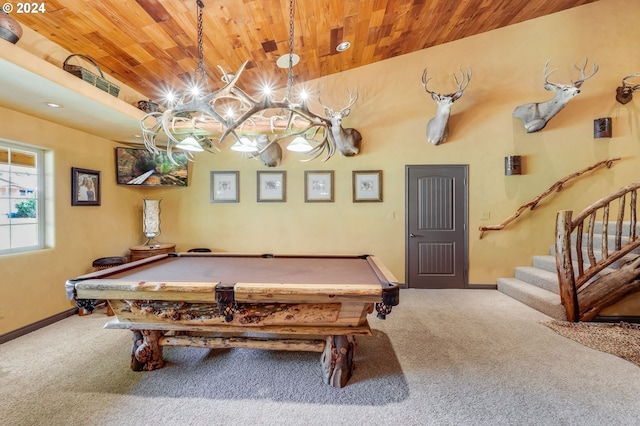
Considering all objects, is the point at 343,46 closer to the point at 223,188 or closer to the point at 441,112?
the point at 441,112

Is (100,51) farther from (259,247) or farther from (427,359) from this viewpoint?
(427,359)

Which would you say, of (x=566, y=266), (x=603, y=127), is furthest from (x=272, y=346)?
(x=603, y=127)

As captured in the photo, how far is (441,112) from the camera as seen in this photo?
4.11 m

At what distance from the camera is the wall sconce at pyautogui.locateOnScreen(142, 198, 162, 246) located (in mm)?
4334

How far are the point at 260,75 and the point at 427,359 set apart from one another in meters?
4.10

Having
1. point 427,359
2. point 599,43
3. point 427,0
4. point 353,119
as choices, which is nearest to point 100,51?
point 353,119

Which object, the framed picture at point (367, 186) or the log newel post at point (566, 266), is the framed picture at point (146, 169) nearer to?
the framed picture at point (367, 186)

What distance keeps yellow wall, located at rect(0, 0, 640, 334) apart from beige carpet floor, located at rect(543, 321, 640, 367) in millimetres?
1462

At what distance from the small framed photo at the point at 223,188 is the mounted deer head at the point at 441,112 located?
131 inches

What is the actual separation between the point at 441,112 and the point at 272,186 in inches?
114

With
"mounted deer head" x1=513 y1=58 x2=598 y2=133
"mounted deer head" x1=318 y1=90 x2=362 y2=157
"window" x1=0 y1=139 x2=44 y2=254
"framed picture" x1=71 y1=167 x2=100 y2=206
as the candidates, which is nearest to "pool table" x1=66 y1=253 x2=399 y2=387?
"window" x1=0 y1=139 x2=44 y2=254

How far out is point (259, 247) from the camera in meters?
4.72

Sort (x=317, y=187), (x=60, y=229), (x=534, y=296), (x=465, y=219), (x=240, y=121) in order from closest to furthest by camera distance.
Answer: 1. (x=240, y=121)
2. (x=60, y=229)
3. (x=534, y=296)
4. (x=465, y=219)
5. (x=317, y=187)

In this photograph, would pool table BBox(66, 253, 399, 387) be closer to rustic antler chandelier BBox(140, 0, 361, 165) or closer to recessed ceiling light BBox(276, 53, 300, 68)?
rustic antler chandelier BBox(140, 0, 361, 165)
